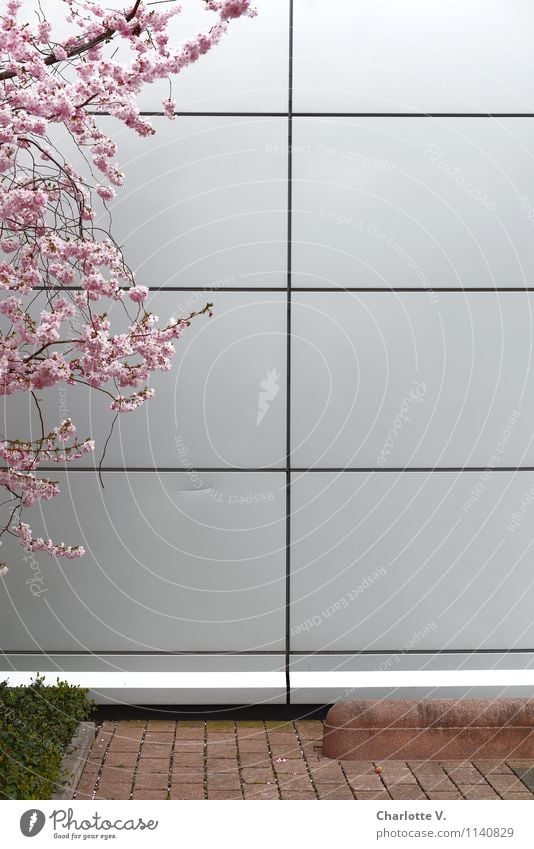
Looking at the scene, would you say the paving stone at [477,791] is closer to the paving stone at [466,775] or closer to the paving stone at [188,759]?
the paving stone at [466,775]

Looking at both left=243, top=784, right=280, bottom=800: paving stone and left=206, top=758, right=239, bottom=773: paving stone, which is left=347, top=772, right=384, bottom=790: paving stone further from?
left=206, top=758, right=239, bottom=773: paving stone

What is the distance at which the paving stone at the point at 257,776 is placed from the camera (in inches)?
187

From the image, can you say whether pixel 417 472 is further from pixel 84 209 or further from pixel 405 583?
pixel 84 209

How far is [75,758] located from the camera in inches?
193

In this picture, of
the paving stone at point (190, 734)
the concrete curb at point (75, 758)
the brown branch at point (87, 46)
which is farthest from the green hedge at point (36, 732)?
the brown branch at point (87, 46)

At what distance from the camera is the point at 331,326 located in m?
5.80

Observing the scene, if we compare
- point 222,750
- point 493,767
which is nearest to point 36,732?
point 222,750

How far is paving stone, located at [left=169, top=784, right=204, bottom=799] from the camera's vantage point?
14.8 feet

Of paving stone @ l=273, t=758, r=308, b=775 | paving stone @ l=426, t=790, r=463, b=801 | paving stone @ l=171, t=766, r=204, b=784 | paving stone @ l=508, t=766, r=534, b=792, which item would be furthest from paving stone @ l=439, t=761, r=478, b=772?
paving stone @ l=171, t=766, r=204, b=784

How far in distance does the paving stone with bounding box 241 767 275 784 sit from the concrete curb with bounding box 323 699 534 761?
0.40m

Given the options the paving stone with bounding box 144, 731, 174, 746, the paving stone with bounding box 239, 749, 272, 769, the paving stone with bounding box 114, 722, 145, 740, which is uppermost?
the paving stone with bounding box 114, 722, 145, 740

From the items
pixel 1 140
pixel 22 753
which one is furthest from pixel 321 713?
pixel 1 140

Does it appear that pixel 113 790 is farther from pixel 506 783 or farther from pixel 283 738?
pixel 506 783

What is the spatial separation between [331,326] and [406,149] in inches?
43.0
